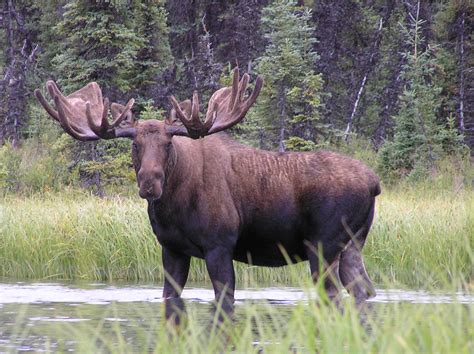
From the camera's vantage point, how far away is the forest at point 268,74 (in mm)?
23375

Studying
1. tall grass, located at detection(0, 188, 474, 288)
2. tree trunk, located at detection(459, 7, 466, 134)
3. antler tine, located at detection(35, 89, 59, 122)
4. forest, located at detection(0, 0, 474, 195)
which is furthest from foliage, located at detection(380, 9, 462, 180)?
antler tine, located at detection(35, 89, 59, 122)

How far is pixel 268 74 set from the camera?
82.6ft

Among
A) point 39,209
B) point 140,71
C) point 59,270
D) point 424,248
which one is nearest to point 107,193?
point 140,71

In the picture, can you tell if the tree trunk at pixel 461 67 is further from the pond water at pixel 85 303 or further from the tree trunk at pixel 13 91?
the pond water at pixel 85 303

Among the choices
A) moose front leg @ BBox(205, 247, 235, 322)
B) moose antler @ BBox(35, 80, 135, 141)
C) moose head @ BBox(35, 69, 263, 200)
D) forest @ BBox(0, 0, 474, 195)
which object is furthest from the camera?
forest @ BBox(0, 0, 474, 195)

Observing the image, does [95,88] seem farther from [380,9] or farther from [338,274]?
[380,9]

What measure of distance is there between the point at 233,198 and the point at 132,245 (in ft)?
12.6

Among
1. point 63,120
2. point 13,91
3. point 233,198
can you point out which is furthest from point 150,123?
point 13,91

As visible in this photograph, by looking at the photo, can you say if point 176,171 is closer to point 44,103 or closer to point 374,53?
point 44,103

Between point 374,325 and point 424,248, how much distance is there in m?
7.79

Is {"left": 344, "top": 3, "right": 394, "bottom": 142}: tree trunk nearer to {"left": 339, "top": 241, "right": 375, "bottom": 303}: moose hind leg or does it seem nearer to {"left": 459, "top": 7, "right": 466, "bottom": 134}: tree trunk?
{"left": 459, "top": 7, "right": 466, "bottom": 134}: tree trunk

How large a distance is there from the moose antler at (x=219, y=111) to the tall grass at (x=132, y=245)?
2.68 m

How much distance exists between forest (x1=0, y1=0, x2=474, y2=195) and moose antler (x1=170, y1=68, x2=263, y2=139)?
1207cm

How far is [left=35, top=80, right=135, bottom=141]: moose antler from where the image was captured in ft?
30.8
